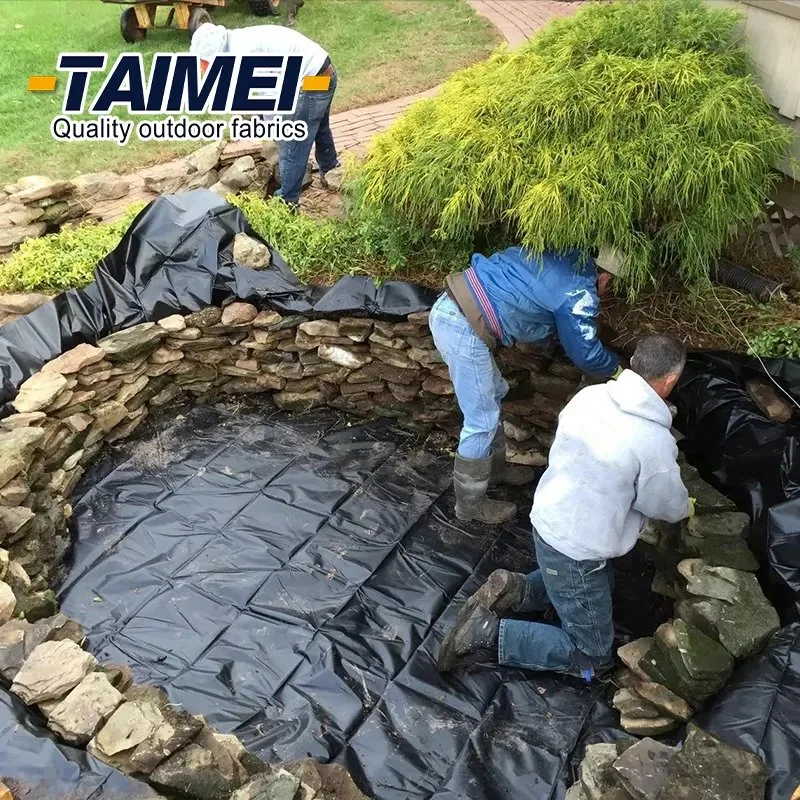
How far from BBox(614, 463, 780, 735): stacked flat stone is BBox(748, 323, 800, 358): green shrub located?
68 centimetres

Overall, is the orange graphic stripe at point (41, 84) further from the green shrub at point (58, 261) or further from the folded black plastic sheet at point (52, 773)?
the folded black plastic sheet at point (52, 773)

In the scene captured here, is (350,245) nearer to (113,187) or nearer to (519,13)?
(113,187)

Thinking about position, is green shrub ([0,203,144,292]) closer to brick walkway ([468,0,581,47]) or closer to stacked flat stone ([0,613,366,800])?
stacked flat stone ([0,613,366,800])

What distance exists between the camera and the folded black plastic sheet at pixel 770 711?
2422mm

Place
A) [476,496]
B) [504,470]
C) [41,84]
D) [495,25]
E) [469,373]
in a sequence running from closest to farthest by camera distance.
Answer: [469,373] < [476,496] < [504,470] < [41,84] < [495,25]

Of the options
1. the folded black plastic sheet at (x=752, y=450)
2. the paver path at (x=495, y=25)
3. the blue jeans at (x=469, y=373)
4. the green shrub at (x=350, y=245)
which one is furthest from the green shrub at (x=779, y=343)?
the paver path at (x=495, y=25)

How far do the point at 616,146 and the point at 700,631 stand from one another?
209 centimetres

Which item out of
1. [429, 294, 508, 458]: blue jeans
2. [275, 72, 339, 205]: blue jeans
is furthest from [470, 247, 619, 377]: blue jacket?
[275, 72, 339, 205]: blue jeans

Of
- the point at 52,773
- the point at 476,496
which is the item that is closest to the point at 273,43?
the point at 476,496

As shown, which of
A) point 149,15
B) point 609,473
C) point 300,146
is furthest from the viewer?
point 149,15

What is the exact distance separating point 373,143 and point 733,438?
8.03ft

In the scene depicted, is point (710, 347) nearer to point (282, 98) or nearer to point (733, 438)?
point (733, 438)

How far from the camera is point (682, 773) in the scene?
237 centimetres

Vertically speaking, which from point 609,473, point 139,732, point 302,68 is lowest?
point 139,732
